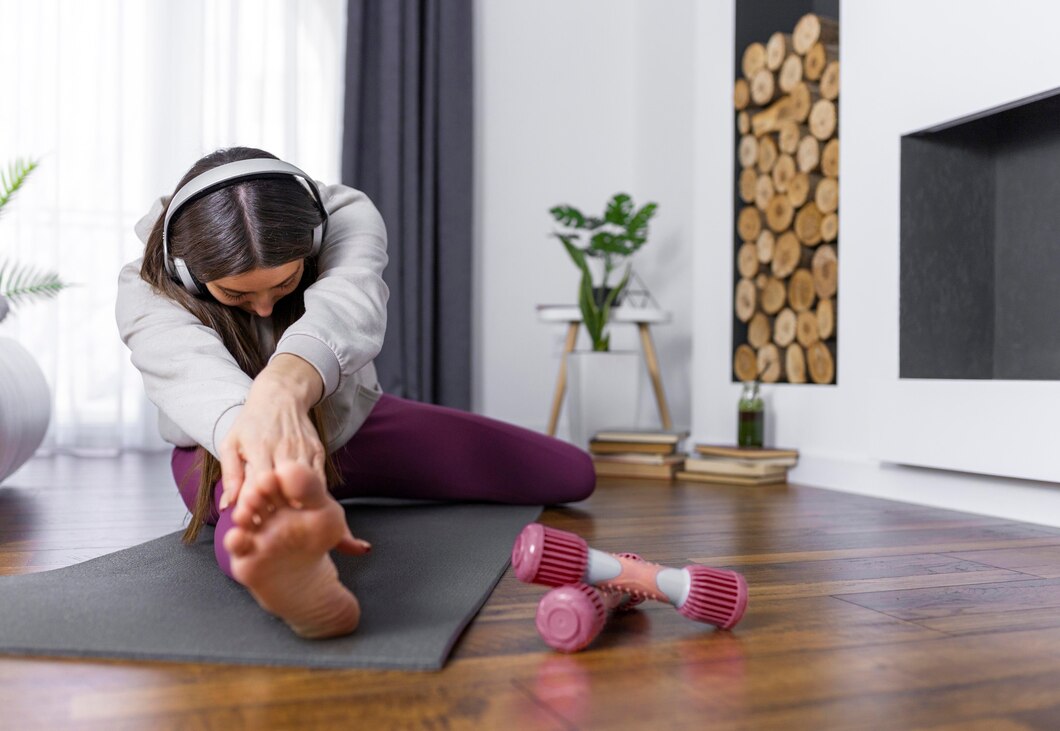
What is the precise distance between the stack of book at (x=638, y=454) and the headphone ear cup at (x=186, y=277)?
1.71 meters

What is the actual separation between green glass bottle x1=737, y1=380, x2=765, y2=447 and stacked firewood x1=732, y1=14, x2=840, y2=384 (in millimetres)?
116

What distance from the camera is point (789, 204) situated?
2.73 metres

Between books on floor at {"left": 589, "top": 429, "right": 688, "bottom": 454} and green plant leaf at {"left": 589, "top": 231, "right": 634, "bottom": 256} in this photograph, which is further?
green plant leaf at {"left": 589, "top": 231, "right": 634, "bottom": 256}

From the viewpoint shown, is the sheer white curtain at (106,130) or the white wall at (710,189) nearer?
the white wall at (710,189)

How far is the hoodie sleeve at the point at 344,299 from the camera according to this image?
1.16m

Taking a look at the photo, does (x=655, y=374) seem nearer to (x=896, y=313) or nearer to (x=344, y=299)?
(x=896, y=313)

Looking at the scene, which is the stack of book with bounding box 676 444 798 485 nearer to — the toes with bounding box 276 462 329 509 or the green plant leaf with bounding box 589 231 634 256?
the green plant leaf with bounding box 589 231 634 256

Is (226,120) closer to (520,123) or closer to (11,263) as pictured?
(11,263)

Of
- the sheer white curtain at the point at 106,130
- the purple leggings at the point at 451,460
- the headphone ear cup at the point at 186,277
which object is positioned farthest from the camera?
the sheer white curtain at the point at 106,130

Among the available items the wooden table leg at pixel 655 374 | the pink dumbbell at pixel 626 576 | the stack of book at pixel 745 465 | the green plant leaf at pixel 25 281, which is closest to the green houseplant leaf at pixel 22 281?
the green plant leaf at pixel 25 281

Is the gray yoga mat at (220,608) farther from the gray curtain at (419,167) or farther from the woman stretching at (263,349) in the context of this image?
the gray curtain at (419,167)

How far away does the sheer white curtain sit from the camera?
330 cm

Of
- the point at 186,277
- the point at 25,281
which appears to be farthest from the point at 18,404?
the point at 25,281

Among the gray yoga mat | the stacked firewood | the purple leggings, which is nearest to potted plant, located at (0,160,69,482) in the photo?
the purple leggings
